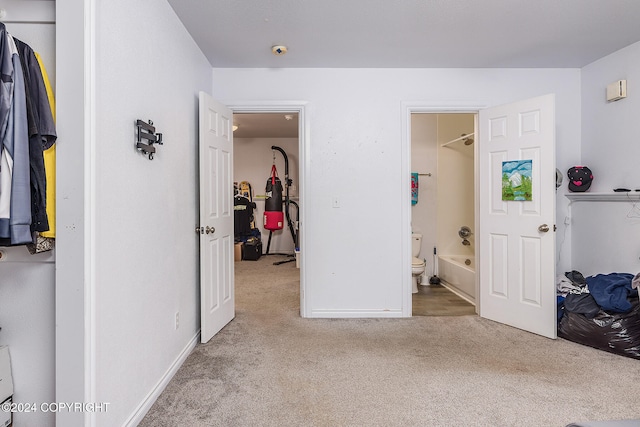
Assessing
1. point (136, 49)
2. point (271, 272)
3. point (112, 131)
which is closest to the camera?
point (112, 131)

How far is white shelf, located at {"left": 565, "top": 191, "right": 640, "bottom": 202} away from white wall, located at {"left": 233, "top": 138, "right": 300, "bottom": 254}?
187 inches

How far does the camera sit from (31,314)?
1288 mm

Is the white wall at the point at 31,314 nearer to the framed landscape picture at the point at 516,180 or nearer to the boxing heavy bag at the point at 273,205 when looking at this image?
the framed landscape picture at the point at 516,180

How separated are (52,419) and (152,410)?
487 mm

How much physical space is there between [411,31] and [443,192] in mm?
2610

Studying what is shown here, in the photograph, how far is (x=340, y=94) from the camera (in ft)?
9.94

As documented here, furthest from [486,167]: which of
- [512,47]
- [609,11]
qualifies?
[609,11]

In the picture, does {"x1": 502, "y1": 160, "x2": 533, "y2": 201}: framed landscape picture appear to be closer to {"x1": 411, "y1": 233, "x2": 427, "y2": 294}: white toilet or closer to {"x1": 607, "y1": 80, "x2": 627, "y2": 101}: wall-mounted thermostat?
{"x1": 607, "y1": 80, "x2": 627, "y2": 101}: wall-mounted thermostat

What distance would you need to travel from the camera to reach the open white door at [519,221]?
8.52 ft

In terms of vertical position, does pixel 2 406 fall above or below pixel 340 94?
below

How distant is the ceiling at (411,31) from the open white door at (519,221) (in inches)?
20.4

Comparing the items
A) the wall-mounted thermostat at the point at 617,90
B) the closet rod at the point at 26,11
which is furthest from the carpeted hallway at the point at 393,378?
the wall-mounted thermostat at the point at 617,90

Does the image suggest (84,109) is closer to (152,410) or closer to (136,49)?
(136,49)

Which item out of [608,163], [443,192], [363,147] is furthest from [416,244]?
[608,163]
